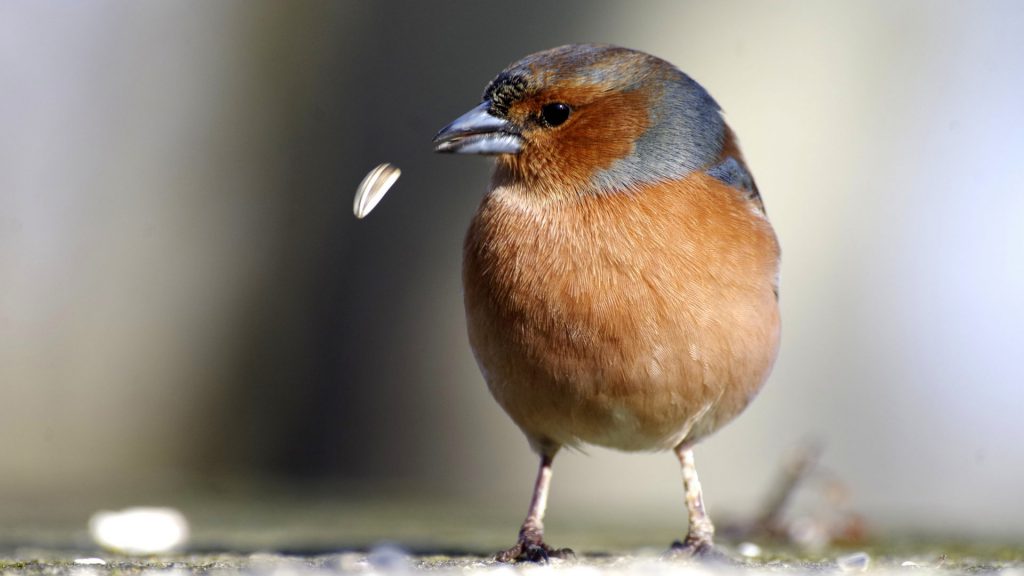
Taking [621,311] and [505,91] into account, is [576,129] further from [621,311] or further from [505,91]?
[621,311]

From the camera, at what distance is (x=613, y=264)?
13.5ft

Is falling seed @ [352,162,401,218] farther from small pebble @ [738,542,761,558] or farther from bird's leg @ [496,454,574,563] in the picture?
small pebble @ [738,542,761,558]

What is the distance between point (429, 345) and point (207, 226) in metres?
1.99

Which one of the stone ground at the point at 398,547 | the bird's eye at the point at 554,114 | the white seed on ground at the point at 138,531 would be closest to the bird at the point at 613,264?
the bird's eye at the point at 554,114

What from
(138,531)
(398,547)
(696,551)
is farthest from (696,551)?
(138,531)

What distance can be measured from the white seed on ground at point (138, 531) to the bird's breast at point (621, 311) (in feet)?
4.98

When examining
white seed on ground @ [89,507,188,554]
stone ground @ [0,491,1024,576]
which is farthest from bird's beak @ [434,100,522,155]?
white seed on ground @ [89,507,188,554]

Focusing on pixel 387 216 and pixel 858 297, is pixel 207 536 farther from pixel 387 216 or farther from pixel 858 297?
pixel 858 297

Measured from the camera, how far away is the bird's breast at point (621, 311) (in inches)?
159

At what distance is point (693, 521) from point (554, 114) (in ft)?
4.56

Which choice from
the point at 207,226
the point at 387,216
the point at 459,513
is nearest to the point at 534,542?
the point at 459,513

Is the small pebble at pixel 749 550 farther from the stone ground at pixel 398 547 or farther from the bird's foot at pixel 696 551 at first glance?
the bird's foot at pixel 696 551

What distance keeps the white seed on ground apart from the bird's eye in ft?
6.42

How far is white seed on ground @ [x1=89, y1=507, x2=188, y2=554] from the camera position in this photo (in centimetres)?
499
